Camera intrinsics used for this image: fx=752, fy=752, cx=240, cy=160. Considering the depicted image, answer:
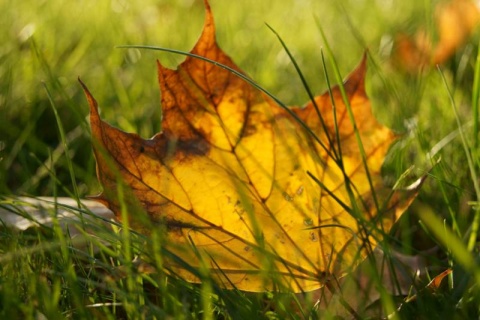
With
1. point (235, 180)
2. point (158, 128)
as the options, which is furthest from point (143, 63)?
point (235, 180)

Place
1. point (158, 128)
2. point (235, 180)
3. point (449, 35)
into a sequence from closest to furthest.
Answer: point (235, 180)
point (158, 128)
point (449, 35)

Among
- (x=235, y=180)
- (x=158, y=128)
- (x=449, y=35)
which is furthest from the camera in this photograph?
(x=449, y=35)

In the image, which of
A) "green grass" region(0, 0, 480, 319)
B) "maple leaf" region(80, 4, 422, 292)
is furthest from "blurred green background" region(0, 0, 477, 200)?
"maple leaf" region(80, 4, 422, 292)

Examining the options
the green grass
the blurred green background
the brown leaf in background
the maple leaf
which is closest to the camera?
the green grass

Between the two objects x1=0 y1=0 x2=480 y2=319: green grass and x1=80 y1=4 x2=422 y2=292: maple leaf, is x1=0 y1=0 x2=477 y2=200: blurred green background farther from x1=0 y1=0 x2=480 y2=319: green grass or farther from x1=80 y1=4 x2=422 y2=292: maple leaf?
x1=80 y1=4 x2=422 y2=292: maple leaf

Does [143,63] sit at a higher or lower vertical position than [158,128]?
higher

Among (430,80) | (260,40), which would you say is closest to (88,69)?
(260,40)

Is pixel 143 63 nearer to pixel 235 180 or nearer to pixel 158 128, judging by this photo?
pixel 158 128

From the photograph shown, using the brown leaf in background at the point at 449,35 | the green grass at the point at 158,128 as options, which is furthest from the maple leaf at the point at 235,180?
the brown leaf in background at the point at 449,35
